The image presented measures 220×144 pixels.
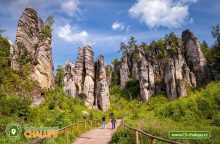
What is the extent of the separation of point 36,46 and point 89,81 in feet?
60.9

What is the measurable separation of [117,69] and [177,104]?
204ft

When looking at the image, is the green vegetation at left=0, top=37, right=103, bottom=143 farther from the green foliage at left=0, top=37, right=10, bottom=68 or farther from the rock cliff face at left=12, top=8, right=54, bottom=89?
the rock cliff face at left=12, top=8, right=54, bottom=89

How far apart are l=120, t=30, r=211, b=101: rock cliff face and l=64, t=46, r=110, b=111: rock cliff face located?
16.2 meters

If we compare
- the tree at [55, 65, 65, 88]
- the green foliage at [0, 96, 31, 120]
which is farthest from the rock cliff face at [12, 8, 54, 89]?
the tree at [55, 65, 65, 88]

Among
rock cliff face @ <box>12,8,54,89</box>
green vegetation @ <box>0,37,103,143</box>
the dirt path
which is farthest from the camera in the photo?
rock cliff face @ <box>12,8,54,89</box>

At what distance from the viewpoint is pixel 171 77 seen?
7144 centimetres

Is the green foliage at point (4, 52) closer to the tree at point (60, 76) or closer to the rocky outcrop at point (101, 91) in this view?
the rocky outcrop at point (101, 91)

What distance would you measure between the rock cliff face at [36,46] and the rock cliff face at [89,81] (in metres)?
15.7

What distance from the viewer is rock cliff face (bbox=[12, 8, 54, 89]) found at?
141 feet

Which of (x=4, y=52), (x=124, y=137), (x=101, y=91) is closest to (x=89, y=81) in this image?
(x=101, y=91)

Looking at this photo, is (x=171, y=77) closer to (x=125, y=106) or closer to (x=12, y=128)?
(x=125, y=106)

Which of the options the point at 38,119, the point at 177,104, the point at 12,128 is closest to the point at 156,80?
the point at 177,104

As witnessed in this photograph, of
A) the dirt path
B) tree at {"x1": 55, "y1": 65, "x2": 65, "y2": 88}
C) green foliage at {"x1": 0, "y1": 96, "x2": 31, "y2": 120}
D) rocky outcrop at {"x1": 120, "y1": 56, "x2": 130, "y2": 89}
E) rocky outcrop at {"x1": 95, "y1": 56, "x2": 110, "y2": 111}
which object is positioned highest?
rocky outcrop at {"x1": 120, "y1": 56, "x2": 130, "y2": 89}

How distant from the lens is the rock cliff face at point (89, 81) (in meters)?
61.7
